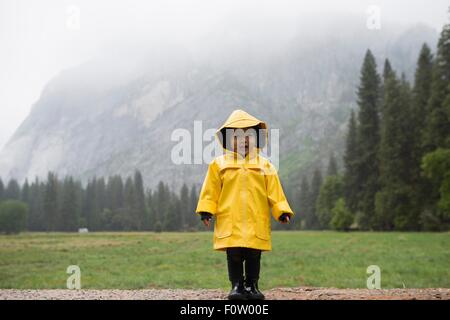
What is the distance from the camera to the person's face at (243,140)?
266 inches

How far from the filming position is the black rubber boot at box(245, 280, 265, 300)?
252 inches

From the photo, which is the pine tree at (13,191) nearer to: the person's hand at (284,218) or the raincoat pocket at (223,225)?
the raincoat pocket at (223,225)

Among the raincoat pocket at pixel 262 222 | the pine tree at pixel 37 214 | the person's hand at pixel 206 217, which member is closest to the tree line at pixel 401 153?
the raincoat pocket at pixel 262 222

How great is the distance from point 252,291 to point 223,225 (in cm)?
107

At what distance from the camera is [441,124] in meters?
36.1

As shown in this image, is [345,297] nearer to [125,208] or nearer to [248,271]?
[248,271]

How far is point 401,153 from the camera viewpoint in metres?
44.9

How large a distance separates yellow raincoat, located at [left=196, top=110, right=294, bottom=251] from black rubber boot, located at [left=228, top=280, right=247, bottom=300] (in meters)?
0.61

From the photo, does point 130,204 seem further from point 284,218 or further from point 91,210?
point 284,218

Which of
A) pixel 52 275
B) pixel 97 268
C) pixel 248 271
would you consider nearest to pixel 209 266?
pixel 97 268

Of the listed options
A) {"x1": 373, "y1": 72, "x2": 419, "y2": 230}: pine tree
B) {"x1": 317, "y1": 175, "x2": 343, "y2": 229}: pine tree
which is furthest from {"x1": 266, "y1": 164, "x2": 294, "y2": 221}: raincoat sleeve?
{"x1": 317, "y1": 175, "x2": 343, "y2": 229}: pine tree

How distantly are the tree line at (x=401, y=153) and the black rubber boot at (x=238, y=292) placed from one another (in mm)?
28412

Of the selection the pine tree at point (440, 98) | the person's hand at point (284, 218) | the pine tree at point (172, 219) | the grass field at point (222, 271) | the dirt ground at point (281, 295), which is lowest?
the pine tree at point (172, 219)
